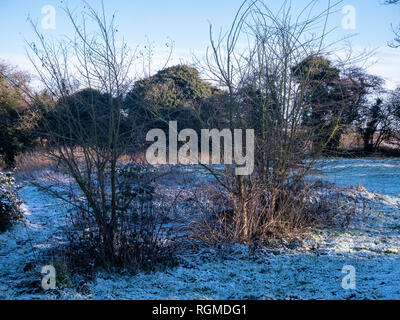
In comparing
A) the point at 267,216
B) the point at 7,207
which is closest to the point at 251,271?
the point at 267,216

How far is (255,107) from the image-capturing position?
5406 mm

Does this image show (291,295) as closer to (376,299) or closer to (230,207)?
(376,299)

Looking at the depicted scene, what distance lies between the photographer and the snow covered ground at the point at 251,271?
3.75 meters

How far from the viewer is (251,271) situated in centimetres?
443

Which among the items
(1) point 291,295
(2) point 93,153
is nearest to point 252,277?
(1) point 291,295

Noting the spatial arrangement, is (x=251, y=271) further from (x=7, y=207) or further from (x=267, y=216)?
(x=7, y=207)

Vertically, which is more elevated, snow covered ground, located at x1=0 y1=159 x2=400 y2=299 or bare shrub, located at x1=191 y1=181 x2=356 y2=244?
bare shrub, located at x1=191 y1=181 x2=356 y2=244

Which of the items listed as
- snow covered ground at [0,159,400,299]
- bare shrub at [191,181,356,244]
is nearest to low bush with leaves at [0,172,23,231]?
snow covered ground at [0,159,400,299]

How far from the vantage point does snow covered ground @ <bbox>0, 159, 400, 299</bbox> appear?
12.3 feet

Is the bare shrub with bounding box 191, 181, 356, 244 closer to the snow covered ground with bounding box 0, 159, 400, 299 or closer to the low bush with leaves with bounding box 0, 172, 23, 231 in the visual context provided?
the snow covered ground with bounding box 0, 159, 400, 299
